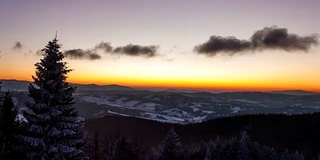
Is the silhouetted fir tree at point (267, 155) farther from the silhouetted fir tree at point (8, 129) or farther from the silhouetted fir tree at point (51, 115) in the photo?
the silhouetted fir tree at point (8, 129)

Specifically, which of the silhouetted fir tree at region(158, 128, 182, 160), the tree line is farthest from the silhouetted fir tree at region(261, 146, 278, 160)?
the tree line

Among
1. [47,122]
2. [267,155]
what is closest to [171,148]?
[267,155]

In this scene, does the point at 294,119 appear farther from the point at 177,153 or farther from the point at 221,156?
the point at 177,153

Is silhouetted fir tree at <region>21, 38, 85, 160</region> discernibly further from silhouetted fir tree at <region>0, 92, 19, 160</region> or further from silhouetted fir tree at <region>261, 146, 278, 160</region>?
silhouetted fir tree at <region>261, 146, 278, 160</region>

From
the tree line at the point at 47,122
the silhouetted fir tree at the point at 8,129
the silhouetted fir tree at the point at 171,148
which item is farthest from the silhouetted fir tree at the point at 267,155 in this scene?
the silhouetted fir tree at the point at 8,129

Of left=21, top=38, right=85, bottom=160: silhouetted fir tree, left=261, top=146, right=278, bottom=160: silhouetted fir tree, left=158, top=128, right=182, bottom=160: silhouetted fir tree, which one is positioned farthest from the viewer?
left=261, top=146, right=278, bottom=160: silhouetted fir tree

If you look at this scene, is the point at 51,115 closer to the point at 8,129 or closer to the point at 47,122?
the point at 47,122

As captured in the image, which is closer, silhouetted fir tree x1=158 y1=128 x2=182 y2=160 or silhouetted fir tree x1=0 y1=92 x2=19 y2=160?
silhouetted fir tree x1=0 y1=92 x2=19 y2=160

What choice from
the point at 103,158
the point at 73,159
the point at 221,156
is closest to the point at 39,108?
the point at 73,159
